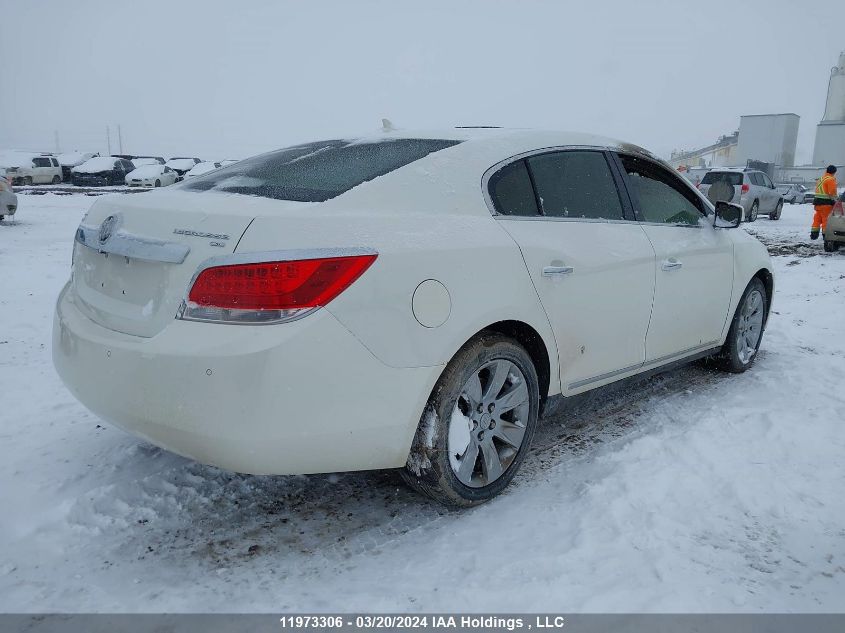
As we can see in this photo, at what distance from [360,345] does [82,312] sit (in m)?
1.26

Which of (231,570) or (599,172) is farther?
(599,172)

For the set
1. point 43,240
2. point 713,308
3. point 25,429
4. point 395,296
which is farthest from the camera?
point 43,240

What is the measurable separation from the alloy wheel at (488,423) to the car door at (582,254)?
33cm

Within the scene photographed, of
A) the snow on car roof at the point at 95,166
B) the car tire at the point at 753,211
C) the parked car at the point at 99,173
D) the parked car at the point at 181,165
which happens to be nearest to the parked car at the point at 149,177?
the parked car at the point at 99,173

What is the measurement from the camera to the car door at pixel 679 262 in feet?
12.1

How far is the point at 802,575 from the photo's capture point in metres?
2.45

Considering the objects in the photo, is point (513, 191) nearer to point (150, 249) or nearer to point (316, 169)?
point (316, 169)

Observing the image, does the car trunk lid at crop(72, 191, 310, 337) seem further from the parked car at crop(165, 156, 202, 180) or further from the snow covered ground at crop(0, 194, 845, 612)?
the parked car at crop(165, 156, 202, 180)

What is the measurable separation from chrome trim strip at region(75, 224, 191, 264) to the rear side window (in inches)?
52.1

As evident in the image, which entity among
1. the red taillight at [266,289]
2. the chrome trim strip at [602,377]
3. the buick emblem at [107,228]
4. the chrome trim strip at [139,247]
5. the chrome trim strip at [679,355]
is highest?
the buick emblem at [107,228]

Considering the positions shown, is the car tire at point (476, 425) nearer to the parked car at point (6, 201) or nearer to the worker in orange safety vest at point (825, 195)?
the worker in orange safety vest at point (825, 195)

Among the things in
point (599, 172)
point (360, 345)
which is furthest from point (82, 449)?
point (599, 172)

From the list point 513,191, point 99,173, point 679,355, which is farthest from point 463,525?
point 99,173
